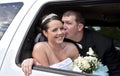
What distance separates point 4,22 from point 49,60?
2.04ft

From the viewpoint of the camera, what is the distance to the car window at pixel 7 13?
3723mm

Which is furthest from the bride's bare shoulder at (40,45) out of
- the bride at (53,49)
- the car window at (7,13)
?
the car window at (7,13)

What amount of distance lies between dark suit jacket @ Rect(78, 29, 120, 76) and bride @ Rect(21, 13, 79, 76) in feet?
0.38

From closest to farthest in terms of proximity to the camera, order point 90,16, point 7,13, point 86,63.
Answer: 1. point 86,63
2. point 7,13
3. point 90,16

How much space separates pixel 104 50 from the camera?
3527 mm

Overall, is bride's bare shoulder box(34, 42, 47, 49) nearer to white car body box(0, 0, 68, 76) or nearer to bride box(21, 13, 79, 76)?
bride box(21, 13, 79, 76)

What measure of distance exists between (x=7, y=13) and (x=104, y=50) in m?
1.00

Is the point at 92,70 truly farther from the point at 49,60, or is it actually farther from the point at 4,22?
Answer: the point at 4,22

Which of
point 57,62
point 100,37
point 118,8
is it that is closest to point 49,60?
point 57,62

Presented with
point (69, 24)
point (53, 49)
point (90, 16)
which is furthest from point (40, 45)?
point (90, 16)

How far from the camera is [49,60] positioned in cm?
348

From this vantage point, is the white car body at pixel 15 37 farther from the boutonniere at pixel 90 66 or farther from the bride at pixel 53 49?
the boutonniere at pixel 90 66

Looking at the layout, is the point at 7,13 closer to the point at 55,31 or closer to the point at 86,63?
the point at 55,31

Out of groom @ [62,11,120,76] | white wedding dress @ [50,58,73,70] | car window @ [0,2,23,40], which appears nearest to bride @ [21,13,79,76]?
white wedding dress @ [50,58,73,70]
